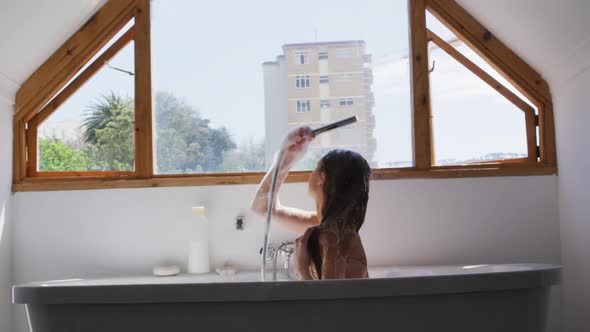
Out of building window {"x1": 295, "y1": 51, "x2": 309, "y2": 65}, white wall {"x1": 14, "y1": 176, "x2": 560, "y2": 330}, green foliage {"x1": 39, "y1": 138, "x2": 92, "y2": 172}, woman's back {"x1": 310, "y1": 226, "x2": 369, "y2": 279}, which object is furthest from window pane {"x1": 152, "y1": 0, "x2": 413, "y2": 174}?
woman's back {"x1": 310, "y1": 226, "x2": 369, "y2": 279}

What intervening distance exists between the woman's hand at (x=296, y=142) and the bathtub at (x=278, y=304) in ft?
2.64

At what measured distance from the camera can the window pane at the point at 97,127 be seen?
2.53m

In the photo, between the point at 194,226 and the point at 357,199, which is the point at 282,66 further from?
the point at 357,199

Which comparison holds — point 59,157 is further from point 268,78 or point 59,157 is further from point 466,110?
point 466,110

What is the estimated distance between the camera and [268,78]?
2.59 meters

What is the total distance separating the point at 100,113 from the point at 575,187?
7.38ft

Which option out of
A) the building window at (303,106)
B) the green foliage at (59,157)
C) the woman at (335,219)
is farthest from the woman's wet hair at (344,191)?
the green foliage at (59,157)

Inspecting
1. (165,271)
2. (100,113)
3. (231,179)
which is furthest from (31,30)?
(165,271)

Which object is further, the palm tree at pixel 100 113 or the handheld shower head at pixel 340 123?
the palm tree at pixel 100 113

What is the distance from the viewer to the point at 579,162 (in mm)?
2148

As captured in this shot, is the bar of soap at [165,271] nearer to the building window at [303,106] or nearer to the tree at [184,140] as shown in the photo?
the tree at [184,140]

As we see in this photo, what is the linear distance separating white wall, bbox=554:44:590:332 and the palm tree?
2045mm

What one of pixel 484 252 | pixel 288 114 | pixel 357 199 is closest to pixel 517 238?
pixel 484 252

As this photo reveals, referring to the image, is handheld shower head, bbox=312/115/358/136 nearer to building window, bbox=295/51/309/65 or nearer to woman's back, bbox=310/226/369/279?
woman's back, bbox=310/226/369/279
